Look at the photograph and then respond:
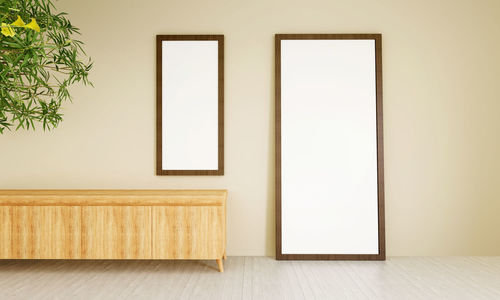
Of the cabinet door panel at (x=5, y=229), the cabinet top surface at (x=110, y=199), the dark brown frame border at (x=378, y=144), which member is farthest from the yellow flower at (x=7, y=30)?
the dark brown frame border at (x=378, y=144)

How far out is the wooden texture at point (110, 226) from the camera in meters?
2.84

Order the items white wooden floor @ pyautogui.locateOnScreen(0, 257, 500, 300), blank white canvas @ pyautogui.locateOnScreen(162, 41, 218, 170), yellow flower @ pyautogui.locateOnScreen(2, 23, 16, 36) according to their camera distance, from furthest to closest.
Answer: blank white canvas @ pyautogui.locateOnScreen(162, 41, 218, 170)
white wooden floor @ pyautogui.locateOnScreen(0, 257, 500, 300)
yellow flower @ pyautogui.locateOnScreen(2, 23, 16, 36)

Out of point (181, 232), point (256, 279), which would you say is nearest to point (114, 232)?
point (181, 232)

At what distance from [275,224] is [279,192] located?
0.32 meters

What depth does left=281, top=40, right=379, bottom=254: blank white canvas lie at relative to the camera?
3260 mm

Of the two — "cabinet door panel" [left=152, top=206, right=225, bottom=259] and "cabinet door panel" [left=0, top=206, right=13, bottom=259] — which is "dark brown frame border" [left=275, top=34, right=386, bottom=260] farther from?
"cabinet door panel" [left=0, top=206, right=13, bottom=259]

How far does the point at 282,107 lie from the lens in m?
3.33

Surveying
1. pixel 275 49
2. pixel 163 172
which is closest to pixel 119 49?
pixel 163 172

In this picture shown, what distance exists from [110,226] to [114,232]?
0.06 m

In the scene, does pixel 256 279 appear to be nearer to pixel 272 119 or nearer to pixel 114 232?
pixel 114 232

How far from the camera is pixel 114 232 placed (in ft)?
9.36

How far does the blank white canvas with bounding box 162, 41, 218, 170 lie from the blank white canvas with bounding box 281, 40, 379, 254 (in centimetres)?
70

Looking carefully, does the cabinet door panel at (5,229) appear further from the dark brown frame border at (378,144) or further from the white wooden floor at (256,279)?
the dark brown frame border at (378,144)

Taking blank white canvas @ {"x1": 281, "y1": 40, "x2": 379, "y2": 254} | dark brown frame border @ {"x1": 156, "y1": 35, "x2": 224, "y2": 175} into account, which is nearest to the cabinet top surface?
dark brown frame border @ {"x1": 156, "y1": 35, "x2": 224, "y2": 175}
